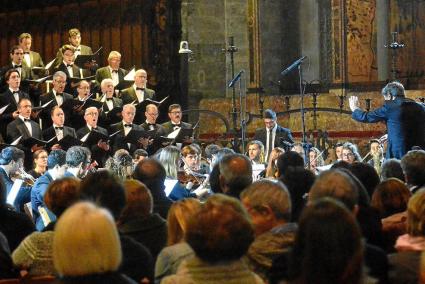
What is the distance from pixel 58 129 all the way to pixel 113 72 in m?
2.73

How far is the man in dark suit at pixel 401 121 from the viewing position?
9.80m

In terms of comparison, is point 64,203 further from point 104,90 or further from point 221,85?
point 221,85

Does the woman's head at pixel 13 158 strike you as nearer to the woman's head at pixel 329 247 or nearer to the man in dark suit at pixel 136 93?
the man in dark suit at pixel 136 93

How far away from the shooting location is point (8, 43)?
17.6 m

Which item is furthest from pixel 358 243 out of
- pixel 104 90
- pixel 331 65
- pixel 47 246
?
pixel 331 65

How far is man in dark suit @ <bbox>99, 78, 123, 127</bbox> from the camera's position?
12.6m

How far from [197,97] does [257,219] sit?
40.6 ft

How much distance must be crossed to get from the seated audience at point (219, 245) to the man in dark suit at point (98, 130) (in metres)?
7.79

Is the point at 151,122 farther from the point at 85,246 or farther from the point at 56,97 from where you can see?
the point at 85,246

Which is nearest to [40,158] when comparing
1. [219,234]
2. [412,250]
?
[412,250]

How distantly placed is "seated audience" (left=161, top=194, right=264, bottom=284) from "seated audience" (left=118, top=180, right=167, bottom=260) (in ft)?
4.89

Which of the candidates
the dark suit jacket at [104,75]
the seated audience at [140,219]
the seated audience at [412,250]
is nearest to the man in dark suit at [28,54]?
the dark suit jacket at [104,75]

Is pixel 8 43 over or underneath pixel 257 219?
over

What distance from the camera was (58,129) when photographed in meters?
11.5
